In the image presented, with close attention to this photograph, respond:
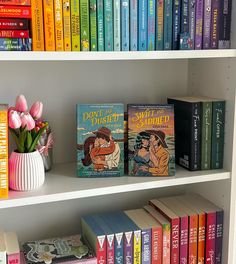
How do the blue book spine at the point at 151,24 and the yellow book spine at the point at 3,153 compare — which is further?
the blue book spine at the point at 151,24

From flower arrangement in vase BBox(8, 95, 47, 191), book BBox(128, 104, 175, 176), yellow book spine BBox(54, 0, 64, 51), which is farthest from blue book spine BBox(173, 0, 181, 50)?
flower arrangement in vase BBox(8, 95, 47, 191)

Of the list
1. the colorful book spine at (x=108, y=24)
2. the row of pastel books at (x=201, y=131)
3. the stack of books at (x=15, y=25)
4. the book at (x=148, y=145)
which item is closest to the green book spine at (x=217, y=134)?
the row of pastel books at (x=201, y=131)

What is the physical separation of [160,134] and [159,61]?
301 mm

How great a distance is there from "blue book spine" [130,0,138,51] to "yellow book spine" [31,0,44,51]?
0.78 feet

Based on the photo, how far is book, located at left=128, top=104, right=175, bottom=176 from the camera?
124 centimetres

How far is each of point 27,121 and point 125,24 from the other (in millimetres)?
360

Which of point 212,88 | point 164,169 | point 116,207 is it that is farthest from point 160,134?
point 116,207

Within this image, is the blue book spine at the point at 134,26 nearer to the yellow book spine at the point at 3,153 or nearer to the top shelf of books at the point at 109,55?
the top shelf of books at the point at 109,55

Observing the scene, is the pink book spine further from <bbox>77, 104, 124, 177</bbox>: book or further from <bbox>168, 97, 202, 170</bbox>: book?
<bbox>77, 104, 124, 177</bbox>: book

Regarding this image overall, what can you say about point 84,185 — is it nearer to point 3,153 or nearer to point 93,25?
point 3,153

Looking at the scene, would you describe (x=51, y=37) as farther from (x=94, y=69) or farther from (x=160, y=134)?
(x=160, y=134)

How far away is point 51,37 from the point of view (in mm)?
1074

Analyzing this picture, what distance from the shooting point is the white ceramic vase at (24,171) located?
3.66ft

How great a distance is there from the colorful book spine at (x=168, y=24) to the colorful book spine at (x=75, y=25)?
25cm
